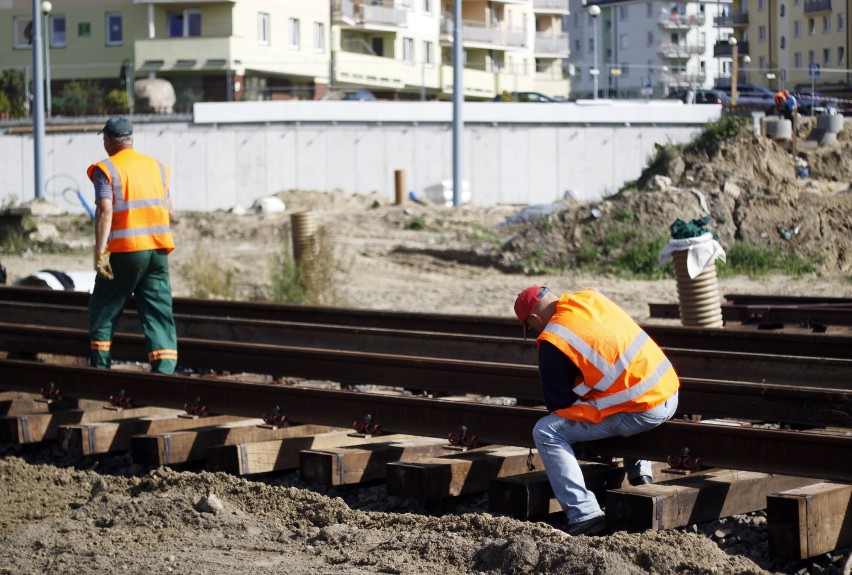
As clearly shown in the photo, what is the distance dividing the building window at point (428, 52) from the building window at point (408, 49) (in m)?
1.23

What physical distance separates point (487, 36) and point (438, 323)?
7059cm

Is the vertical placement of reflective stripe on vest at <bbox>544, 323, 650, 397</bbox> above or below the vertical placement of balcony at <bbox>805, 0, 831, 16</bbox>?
below

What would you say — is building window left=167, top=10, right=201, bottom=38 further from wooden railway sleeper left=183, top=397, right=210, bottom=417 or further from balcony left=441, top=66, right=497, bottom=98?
wooden railway sleeper left=183, top=397, right=210, bottom=417

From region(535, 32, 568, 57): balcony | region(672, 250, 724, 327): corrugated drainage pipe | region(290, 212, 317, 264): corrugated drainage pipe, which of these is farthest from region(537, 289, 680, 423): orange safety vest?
region(535, 32, 568, 57): balcony

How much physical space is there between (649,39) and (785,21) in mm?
14574

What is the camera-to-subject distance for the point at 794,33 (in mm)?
92688

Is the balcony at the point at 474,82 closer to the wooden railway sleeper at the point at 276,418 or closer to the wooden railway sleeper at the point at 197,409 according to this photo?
the wooden railway sleeper at the point at 197,409

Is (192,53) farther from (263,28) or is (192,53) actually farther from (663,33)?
(663,33)

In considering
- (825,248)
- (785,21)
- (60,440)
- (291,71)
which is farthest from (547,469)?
(785,21)

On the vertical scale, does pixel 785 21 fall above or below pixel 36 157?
above

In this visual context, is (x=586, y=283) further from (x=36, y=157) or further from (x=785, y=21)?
(x=785, y=21)

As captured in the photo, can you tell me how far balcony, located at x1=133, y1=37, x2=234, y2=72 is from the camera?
57.1m

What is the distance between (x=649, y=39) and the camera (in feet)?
350

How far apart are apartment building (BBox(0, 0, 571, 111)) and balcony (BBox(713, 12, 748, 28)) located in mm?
35842
